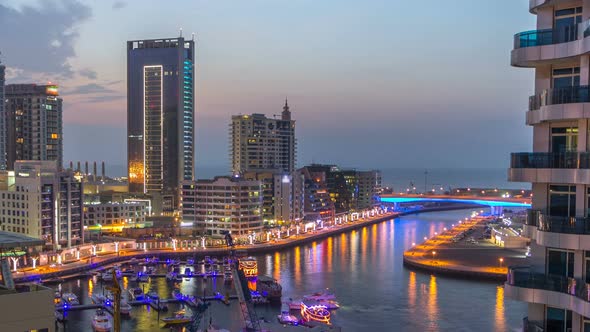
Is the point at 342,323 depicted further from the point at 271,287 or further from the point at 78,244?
the point at 78,244

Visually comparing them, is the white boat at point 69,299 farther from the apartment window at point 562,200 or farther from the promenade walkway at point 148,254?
the apartment window at point 562,200

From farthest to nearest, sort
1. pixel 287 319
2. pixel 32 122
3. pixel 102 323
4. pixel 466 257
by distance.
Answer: pixel 32 122, pixel 466 257, pixel 287 319, pixel 102 323

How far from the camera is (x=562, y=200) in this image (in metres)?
3.54

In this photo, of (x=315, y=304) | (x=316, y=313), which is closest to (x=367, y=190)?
(x=315, y=304)

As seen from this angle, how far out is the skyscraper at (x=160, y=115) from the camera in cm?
5534

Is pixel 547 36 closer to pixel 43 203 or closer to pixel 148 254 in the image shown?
pixel 43 203

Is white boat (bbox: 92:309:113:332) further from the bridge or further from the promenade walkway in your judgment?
the bridge

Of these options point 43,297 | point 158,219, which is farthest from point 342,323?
point 158,219

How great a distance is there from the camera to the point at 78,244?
30.0 metres

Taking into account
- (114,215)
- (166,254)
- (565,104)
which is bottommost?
(166,254)

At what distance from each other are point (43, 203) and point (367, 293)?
14769mm

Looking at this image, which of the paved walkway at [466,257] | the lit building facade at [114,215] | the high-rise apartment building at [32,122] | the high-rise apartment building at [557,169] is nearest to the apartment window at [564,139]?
the high-rise apartment building at [557,169]

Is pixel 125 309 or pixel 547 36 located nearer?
pixel 547 36

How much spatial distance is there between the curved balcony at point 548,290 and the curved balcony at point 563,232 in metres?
0.21
